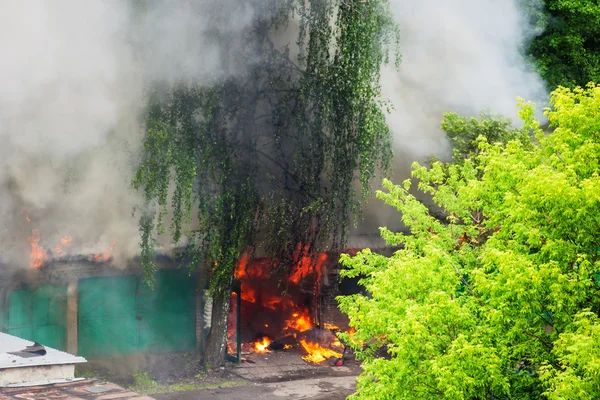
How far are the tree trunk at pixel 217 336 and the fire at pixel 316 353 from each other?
2.61 metres

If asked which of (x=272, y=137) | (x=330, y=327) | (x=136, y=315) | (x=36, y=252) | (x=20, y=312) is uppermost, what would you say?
(x=272, y=137)

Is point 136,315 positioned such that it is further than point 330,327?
No

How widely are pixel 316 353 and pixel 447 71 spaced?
28.3 feet

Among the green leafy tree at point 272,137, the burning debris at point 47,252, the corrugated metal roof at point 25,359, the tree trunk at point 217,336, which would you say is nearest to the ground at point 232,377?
the tree trunk at point 217,336

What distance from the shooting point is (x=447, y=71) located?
18.0 m

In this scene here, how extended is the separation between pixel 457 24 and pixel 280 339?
1012 cm

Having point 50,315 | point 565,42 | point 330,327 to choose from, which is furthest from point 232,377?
point 565,42

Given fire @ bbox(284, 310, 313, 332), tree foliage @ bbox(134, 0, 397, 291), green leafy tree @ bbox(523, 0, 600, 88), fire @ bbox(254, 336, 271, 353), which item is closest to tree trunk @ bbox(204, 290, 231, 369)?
tree foliage @ bbox(134, 0, 397, 291)

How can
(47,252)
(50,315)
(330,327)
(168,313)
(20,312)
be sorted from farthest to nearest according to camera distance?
(330,327), (168,313), (50,315), (20,312), (47,252)

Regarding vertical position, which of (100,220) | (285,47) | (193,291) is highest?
(285,47)

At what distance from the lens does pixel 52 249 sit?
1500cm

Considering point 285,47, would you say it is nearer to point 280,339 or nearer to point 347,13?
point 347,13

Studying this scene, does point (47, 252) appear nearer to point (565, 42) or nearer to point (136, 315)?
point (136, 315)

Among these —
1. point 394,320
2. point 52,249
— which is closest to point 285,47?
point 52,249
